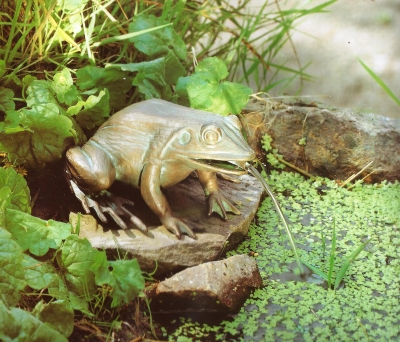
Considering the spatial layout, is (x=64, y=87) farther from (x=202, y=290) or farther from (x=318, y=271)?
(x=318, y=271)

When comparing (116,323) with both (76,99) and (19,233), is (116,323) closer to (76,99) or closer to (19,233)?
(19,233)

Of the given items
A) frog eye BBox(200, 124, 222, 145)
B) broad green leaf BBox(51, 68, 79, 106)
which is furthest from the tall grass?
frog eye BBox(200, 124, 222, 145)

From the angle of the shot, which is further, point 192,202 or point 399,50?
point 399,50

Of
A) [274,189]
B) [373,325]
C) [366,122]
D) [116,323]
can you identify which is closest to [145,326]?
[116,323]

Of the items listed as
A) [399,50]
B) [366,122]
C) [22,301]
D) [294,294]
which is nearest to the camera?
[22,301]

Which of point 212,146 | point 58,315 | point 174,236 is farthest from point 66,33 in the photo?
point 58,315
